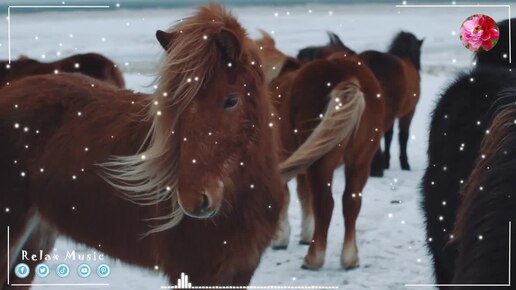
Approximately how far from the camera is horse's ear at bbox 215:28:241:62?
96.1 inches

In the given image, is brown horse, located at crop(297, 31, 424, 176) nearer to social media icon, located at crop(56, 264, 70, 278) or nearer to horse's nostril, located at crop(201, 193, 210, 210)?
social media icon, located at crop(56, 264, 70, 278)

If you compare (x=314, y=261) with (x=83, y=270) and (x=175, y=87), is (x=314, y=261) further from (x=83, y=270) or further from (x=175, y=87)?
(x=175, y=87)

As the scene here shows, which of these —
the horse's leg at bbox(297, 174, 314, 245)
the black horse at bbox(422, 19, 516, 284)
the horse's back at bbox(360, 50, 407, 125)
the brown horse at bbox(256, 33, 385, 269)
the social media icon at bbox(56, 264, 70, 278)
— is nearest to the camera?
the black horse at bbox(422, 19, 516, 284)

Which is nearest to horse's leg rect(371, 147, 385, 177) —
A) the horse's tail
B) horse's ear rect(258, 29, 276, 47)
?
the horse's tail

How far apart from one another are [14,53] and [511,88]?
264 centimetres

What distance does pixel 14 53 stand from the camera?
3834mm

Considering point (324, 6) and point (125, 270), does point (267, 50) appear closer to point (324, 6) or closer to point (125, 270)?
point (324, 6)

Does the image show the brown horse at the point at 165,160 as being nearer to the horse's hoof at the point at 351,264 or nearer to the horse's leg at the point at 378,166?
the horse's hoof at the point at 351,264

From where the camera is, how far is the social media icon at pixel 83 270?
10.1 feet

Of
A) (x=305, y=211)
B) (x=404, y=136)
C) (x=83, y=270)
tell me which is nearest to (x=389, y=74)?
(x=404, y=136)

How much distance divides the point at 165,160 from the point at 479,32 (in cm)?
157

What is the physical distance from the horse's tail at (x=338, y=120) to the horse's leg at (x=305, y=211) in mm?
767

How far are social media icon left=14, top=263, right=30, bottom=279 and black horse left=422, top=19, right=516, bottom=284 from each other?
1.94 meters

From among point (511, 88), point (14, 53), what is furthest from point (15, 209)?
point (511, 88)
